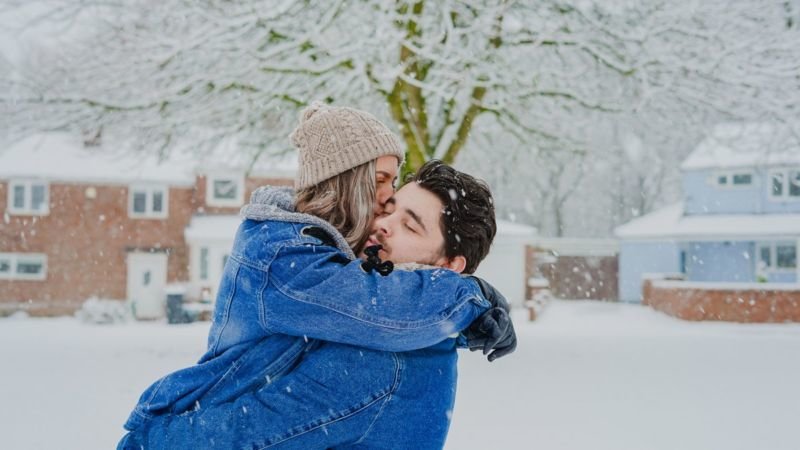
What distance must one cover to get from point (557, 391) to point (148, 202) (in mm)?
20943

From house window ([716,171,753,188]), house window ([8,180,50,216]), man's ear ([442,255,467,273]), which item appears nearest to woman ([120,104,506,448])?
man's ear ([442,255,467,273])

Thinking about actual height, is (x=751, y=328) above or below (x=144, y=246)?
below

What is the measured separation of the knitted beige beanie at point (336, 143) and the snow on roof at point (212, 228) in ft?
73.9

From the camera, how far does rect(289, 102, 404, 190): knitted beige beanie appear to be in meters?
2.14

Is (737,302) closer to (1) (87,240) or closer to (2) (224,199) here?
(2) (224,199)

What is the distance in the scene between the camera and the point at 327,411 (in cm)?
187

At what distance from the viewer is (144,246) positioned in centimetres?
2625

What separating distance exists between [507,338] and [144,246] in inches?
1026

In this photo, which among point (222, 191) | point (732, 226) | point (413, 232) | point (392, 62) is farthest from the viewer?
point (732, 226)

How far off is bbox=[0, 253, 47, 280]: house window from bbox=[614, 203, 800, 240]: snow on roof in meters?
23.2

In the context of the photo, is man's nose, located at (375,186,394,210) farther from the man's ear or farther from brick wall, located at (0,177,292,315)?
brick wall, located at (0,177,292,315)

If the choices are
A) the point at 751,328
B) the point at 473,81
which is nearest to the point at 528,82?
the point at 473,81

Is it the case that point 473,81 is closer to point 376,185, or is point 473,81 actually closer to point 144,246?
point 376,185

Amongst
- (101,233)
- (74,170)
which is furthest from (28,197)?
(101,233)
